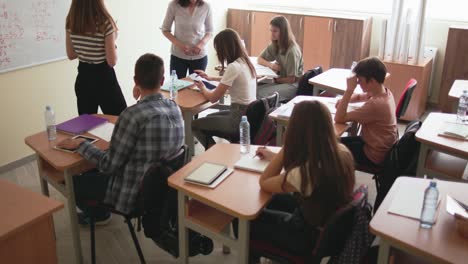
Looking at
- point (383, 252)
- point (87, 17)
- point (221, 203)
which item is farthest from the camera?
point (87, 17)

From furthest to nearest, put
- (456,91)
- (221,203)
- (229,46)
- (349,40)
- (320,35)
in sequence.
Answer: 1. (320,35)
2. (349,40)
3. (456,91)
4. (229,46)
5. (221,203)

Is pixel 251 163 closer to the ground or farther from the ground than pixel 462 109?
closer to the ground

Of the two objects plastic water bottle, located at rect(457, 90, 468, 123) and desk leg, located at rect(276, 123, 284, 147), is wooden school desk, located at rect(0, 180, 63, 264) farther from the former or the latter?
plastic water bottle, located at rect(457, 90, 468, 123)

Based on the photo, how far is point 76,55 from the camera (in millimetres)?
3713

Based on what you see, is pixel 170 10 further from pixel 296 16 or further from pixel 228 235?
pixel 228 235

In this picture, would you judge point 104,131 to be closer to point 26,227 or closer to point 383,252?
point 26,227

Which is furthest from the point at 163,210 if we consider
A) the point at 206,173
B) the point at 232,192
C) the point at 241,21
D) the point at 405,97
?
the point at 241,21

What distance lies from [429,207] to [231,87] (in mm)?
2021

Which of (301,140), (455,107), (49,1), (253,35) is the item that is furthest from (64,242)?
(253,35)

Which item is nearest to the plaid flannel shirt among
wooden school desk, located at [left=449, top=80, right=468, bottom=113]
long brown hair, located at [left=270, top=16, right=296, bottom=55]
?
long brown hair, located at [left=270, top=16, right=296, bottom=55]

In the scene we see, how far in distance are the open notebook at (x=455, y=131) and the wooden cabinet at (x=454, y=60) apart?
2311mm

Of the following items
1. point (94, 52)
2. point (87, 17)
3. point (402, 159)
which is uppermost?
point (87, 17)

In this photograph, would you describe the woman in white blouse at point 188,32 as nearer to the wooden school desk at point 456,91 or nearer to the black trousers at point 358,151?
the black trousers at point 358,151

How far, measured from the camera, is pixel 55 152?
2854 mm
